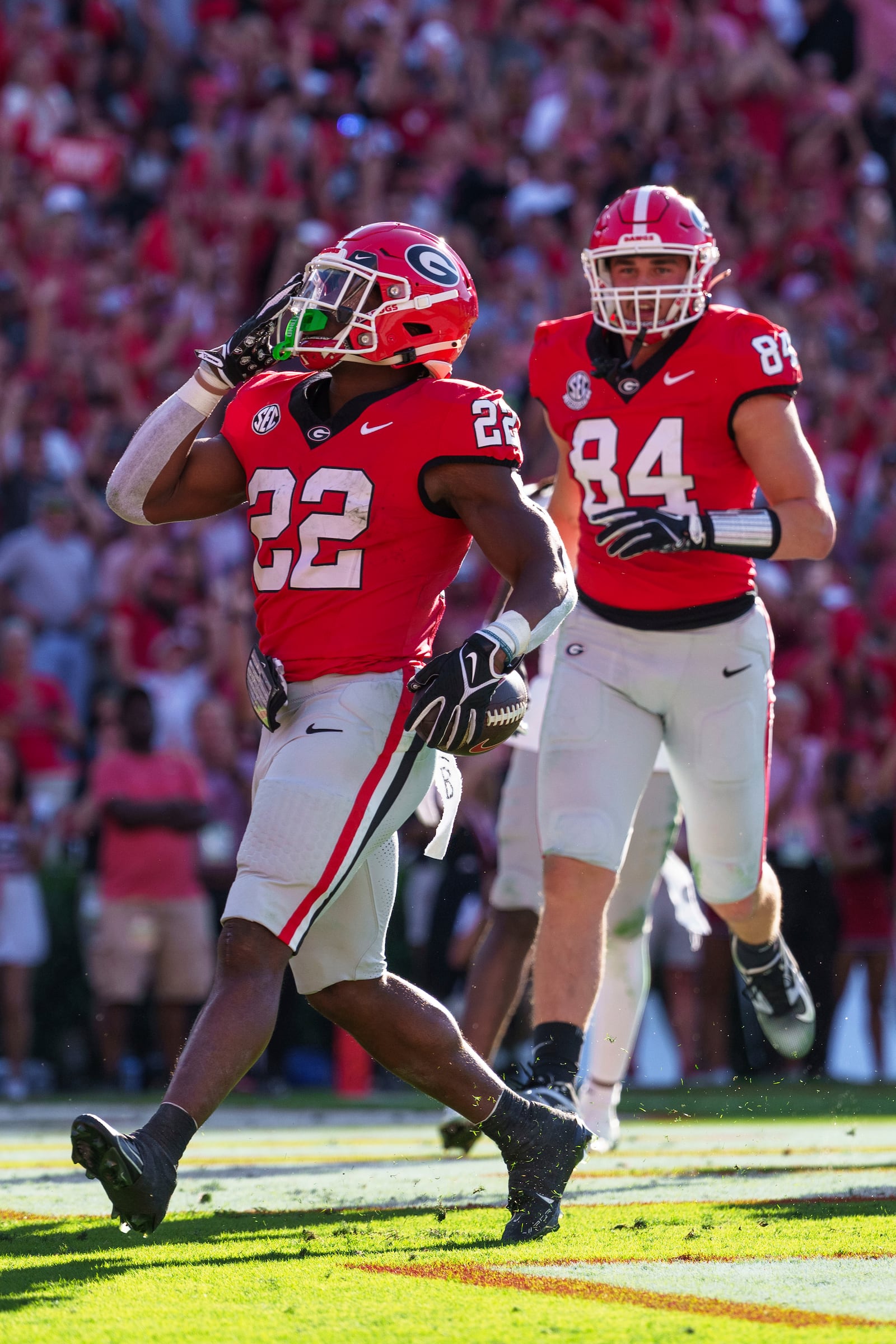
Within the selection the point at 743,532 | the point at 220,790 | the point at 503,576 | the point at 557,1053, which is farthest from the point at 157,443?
the point at 220,790

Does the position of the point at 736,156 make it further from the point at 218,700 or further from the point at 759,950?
the point at 759,950

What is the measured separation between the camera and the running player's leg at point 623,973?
5484 mm

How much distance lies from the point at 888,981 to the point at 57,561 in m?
4.61

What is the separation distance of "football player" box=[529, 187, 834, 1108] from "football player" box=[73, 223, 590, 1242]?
0.76 meters

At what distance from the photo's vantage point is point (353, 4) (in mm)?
14109

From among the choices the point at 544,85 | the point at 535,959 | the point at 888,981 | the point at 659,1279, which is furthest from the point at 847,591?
the point at 659,1279

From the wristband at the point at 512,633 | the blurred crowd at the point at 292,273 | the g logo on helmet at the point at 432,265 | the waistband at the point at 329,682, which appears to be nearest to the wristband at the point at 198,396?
the g logo on helmet at the point at 432,265

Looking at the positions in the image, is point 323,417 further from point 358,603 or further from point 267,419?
point 358,603

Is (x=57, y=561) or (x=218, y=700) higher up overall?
(x=57, y=561)

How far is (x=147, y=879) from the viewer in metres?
8.85

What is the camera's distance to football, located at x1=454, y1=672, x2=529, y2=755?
356cm

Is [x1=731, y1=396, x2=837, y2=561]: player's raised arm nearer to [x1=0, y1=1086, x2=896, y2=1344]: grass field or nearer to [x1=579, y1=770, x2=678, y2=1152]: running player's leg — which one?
[x1=579, y1=770, x2=678, y2=1152]: running player's leg

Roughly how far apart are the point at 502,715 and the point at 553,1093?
3.61ft

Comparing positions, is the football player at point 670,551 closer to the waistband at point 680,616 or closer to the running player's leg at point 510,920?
the waistband at point 680,616
